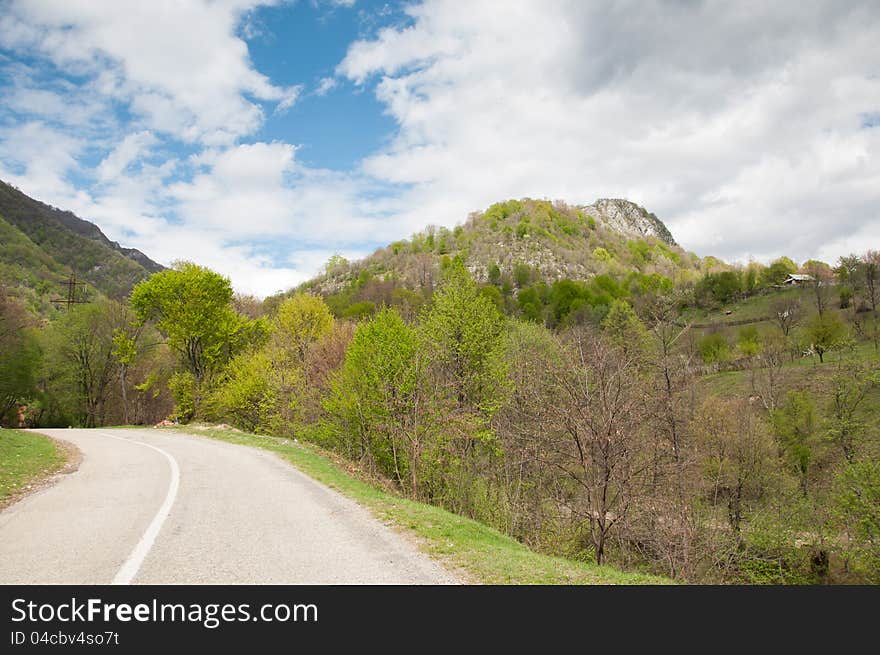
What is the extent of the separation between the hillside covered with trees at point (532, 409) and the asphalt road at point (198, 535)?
8543 millimetres

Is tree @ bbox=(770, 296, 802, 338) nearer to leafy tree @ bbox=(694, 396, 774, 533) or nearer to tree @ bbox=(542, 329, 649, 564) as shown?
leafy tree @ bbox=(694, 396, 774, 533)

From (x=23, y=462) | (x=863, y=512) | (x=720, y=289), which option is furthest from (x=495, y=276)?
(x=23, y=462)

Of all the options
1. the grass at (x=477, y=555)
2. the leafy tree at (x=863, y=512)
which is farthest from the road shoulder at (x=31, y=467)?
the leafy tree at (x=863, y=512)

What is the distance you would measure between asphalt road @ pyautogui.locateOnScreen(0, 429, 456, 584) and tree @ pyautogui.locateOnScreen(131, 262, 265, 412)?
25.6m

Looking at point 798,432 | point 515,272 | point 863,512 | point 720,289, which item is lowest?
point 863,512

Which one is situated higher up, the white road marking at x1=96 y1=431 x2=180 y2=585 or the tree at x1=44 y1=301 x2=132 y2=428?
the tree at x1=44 y1=301 x2=132 y2=428

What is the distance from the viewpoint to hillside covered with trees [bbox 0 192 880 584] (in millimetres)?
16719

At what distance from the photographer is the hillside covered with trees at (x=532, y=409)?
16.7 m

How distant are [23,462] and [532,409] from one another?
673 inches

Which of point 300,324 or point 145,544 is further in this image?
point 300,324

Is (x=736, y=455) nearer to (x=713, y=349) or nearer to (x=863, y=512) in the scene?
(x=863, y=512)

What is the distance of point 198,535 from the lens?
7523 millimetres

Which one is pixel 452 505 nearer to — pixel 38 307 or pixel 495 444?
pixel 495 444

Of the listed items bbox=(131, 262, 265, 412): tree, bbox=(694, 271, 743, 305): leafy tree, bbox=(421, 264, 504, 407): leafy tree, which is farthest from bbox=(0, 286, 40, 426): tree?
bbox=(694, 271, 743, 305): leafy tree
